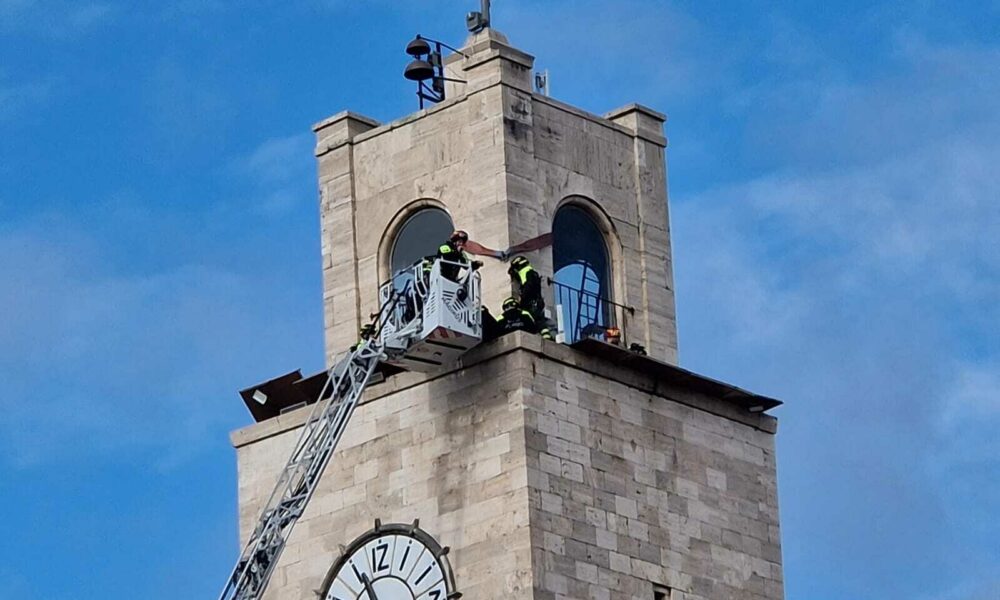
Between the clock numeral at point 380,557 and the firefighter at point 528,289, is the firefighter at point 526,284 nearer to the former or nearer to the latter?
the firefighter at point 528,289

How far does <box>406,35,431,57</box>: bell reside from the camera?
65.1m

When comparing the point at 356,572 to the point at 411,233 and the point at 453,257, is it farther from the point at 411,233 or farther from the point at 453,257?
the point at 411,233

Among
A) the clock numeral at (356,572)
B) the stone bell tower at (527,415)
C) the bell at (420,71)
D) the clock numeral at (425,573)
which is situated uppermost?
the bell at (420,71)

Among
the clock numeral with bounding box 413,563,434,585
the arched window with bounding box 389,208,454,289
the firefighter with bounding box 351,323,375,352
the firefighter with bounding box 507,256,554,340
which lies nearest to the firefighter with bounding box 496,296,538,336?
the firefighter with bounding box 507,256,554,340

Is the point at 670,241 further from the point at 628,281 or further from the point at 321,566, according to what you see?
the point at 321,566

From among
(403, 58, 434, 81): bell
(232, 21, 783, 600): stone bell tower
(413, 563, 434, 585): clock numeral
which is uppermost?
(403, 58, 434, 81): bell

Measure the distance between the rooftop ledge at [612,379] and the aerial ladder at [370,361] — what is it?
1.40 feet

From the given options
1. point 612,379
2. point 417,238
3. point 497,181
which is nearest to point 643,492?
point 612,379

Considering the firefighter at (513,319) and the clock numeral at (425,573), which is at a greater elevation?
the firefighter at (513,319)

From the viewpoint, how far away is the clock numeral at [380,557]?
201ft

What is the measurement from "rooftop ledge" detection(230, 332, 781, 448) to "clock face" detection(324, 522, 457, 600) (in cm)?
236

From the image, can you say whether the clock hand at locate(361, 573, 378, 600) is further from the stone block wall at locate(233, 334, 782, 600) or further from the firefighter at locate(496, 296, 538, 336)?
the firefighter at locate(496, 296, 538, 336)

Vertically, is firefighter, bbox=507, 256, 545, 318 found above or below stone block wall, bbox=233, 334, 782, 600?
above

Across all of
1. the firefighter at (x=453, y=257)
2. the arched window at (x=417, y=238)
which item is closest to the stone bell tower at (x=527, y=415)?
the arched window at (x=417, y=238)
